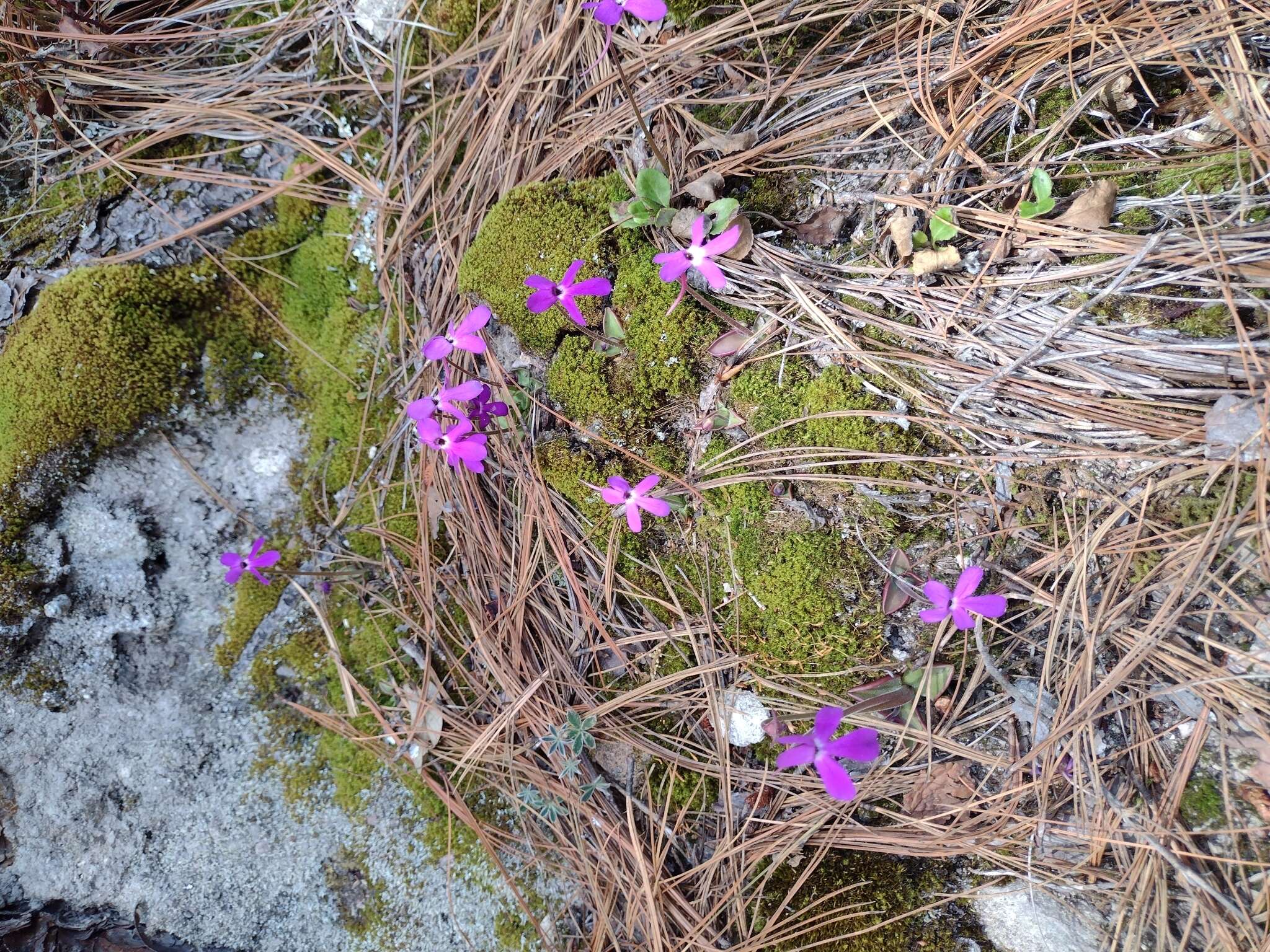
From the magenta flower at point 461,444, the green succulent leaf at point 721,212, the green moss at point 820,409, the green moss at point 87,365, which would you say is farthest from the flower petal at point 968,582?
the green moss at point 87,365

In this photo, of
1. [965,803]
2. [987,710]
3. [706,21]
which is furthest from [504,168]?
[965,803]

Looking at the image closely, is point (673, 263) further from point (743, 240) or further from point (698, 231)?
point (743, 240)

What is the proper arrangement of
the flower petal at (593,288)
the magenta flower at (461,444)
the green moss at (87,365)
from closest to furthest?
the flower petal at (593,288), the magenta flower at (461,444), the green moss at (87,365)

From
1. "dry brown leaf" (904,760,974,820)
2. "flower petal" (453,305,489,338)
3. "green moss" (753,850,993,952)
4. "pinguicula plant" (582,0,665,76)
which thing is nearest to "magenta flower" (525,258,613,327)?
"flower petal" (453,305,489,338)

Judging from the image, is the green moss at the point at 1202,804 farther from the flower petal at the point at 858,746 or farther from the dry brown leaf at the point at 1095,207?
the dry brown leaf at the point at 1095,207

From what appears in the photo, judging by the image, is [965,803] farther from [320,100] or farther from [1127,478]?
[320,100]

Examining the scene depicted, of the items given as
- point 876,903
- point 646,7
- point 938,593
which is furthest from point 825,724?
point 646,7

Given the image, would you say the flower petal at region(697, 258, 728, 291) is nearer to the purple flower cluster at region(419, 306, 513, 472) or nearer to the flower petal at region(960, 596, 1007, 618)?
the purple flower cluster at region(419, 306, 513, 472)
